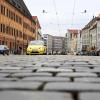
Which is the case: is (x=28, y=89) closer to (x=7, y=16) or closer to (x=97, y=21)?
(x=7, y=16)

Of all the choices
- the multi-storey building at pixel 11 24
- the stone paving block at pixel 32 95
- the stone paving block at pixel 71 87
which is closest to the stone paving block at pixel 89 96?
the stone paving block at pixel 32 95

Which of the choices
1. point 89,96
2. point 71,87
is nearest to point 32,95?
A: point 89,96

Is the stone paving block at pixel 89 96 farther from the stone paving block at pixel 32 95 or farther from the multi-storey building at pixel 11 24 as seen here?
the multi-storey building at pixel 11 24

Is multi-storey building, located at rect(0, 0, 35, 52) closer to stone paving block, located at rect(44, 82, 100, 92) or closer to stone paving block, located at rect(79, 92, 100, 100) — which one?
stone paving block, located at rect(44, 82, 100, 92)

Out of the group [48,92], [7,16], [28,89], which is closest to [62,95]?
[48,92]

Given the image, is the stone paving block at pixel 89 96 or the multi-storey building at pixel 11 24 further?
the multi-storey building at pixel 11 24

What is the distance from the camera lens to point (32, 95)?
4.04 metres

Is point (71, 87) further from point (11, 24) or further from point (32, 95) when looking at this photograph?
point (11, 24)

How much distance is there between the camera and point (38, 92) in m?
4.31

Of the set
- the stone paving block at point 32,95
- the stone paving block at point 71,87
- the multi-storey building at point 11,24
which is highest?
the multi-storey building at point 11,24

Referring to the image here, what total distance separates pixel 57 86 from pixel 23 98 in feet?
3.53

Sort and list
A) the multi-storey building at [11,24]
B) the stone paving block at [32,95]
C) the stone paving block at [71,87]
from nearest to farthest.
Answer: the stone paving block at [32,95]
the stone paving block at [71,87]
the multi-storey building at [11,24]

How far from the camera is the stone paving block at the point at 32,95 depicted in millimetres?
3875

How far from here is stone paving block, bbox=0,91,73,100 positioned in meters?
3.87
